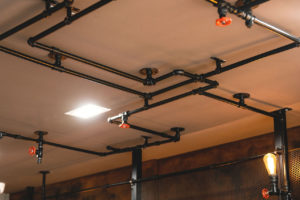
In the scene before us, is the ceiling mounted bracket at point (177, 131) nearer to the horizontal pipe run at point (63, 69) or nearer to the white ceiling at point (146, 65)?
the white ceiling at point (146, 65)

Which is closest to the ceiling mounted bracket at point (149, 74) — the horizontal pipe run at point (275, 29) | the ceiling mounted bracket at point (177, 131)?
the horizontal pipe run at point (275, 29)

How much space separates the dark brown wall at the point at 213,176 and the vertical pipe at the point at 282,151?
20 cm

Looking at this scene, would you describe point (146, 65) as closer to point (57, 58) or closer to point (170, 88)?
point (170, 88)

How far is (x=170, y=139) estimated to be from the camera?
720 centimetres

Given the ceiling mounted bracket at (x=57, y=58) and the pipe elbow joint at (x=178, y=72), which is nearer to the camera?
the ceiling mounted bracket at (x=57, y=58)

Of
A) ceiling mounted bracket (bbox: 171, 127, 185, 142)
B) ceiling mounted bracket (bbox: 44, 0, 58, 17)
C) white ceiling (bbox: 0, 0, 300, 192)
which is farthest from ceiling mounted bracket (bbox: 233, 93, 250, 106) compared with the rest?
ceiling mounted bracket (bbox: 44, 0, 58, 17)

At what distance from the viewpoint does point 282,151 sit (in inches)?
242

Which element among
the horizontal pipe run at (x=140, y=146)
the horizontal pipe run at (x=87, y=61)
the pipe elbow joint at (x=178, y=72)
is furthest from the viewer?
the horizontal pipe run at (x=140, y=146)

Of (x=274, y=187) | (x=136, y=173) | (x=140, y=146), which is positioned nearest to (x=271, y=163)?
(x=274, y=187)

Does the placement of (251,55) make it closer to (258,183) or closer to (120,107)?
(120,107)

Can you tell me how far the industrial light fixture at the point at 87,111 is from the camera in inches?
240

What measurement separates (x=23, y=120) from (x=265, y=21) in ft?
12.1

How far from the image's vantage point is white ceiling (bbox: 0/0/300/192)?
161 inches

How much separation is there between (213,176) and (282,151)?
201 cm
